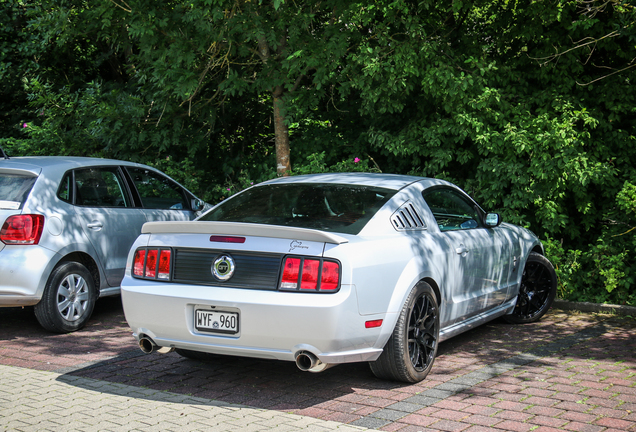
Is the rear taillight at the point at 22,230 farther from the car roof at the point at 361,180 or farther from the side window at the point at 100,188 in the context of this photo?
the car roof at the point at 361,180

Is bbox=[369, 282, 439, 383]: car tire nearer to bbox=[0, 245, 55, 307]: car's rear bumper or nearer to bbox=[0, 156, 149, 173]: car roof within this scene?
bbox=[0, 245, 55, 307]: car's rear bumper

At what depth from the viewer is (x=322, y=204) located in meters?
5.50

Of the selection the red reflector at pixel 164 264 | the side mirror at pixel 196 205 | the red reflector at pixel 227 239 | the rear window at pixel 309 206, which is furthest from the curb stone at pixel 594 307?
the red reflector at pixel 164 264

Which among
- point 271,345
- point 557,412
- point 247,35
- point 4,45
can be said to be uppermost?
point 4,45

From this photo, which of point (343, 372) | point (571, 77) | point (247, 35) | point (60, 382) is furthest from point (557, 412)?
point (247, 35)

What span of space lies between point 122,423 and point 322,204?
221 cm

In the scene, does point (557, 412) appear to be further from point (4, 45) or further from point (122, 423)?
point (4, 45)

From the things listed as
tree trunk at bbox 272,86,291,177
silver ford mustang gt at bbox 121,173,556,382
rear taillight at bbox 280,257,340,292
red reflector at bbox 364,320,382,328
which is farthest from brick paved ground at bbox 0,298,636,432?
tree trunk at bbox 272,86,291,177

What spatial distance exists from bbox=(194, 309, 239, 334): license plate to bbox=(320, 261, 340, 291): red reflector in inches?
25.2

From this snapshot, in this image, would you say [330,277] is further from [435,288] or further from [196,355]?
[196,355]

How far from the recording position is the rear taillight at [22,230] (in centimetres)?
661

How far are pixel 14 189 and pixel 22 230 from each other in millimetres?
462

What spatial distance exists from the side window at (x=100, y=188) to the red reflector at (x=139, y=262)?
2457 millimetres

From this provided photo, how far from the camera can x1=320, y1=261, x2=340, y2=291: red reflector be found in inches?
179
